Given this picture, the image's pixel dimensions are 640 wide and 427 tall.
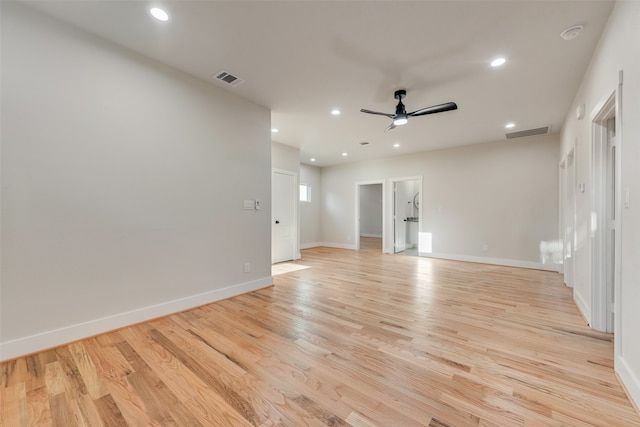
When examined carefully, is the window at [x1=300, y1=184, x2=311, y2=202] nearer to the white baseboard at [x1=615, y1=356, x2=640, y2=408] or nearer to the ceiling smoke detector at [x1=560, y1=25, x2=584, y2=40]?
the ceiling smoke detector at [x1=560, y1=25, x2=584, y2=40]

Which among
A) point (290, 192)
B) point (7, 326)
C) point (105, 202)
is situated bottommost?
point (7, 326)

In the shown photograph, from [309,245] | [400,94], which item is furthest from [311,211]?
[400,94]

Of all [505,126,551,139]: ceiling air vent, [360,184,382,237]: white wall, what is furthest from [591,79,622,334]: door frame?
[360,184,382,237]: white wall

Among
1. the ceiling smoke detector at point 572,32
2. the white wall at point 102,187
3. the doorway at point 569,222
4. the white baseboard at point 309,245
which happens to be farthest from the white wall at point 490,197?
the white wall at point 102,187

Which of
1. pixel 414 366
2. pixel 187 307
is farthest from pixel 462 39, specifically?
pixel 187 307

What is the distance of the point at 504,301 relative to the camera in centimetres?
326

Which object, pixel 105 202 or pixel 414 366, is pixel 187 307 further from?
pixel 414 366

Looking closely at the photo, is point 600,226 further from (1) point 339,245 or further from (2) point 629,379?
(1) point 339,245

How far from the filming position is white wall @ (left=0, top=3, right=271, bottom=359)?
199 centimetres

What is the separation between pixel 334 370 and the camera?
5.96 ft

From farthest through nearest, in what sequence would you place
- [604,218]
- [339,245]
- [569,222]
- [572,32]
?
[339,245]
[569,222]
[604,218]
[572,32]

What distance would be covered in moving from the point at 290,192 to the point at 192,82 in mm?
3302

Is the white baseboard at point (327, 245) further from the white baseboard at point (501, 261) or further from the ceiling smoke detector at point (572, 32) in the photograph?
the ceiling smoke detector at point (572, 32)

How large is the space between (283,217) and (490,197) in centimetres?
454
